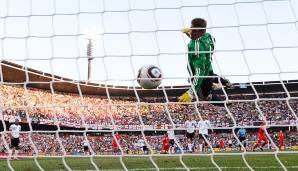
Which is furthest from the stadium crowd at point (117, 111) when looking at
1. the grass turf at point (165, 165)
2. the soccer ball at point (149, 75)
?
the soccer ball at point (149, 75)

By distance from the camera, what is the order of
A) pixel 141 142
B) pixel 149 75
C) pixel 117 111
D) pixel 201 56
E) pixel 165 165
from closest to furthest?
pixel 149 75, pixel 201 56, pixel 165 165, pixel 141 142, pixel 117 111

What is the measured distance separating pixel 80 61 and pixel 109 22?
0.53 m

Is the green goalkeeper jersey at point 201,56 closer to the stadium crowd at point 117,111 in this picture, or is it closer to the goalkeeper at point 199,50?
the goalkeeper at point 199,50

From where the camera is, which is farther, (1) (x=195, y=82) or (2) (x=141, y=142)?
(2) (x=141, y=142)

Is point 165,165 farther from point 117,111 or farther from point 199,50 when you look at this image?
point 117,111

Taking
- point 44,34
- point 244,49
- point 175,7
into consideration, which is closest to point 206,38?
point 175,7

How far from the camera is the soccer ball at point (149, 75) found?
544cm

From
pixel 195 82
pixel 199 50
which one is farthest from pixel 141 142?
pixel 199 50

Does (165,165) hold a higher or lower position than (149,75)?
lower

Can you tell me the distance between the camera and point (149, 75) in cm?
574

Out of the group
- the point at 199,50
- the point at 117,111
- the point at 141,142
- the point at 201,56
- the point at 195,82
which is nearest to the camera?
the point at 199,50

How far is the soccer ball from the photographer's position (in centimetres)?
544

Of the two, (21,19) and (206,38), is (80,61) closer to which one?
(21,19)

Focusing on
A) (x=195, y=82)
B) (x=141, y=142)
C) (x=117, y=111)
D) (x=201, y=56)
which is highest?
(x=201, y=56)
